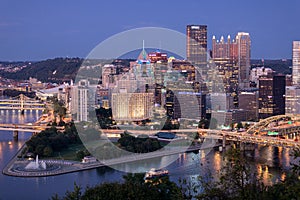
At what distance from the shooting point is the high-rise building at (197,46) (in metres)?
18.1

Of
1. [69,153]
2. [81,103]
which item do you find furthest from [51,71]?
[69,153]

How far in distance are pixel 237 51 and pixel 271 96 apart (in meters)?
8.12

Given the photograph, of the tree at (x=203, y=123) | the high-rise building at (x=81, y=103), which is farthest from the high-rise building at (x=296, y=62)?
the high-rise building at (x=81, y=103)

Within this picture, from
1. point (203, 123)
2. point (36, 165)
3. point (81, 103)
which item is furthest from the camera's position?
point (81, 103)

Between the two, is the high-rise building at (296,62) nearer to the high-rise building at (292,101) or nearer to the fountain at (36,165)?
the high-rise building at (292,101)

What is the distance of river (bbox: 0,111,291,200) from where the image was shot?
6016 mm

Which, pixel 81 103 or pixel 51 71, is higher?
pixel 51 71

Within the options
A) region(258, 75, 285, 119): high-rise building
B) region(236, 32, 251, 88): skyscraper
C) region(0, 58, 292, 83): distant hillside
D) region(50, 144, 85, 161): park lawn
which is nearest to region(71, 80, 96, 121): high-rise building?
region(50, 144, 85, 161): park lawn

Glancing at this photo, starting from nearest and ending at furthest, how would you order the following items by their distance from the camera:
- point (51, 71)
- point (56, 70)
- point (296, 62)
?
1. point (296, 62)
2. point (56, 70)
3. point (51, 71)

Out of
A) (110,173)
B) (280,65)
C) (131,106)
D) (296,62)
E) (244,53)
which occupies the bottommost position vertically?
(110,173)

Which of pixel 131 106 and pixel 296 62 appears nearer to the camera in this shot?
pixel 131 106

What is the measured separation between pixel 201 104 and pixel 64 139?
4518 millimetres

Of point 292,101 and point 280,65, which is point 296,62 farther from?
point 280,65

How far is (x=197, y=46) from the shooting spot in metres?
19.1
